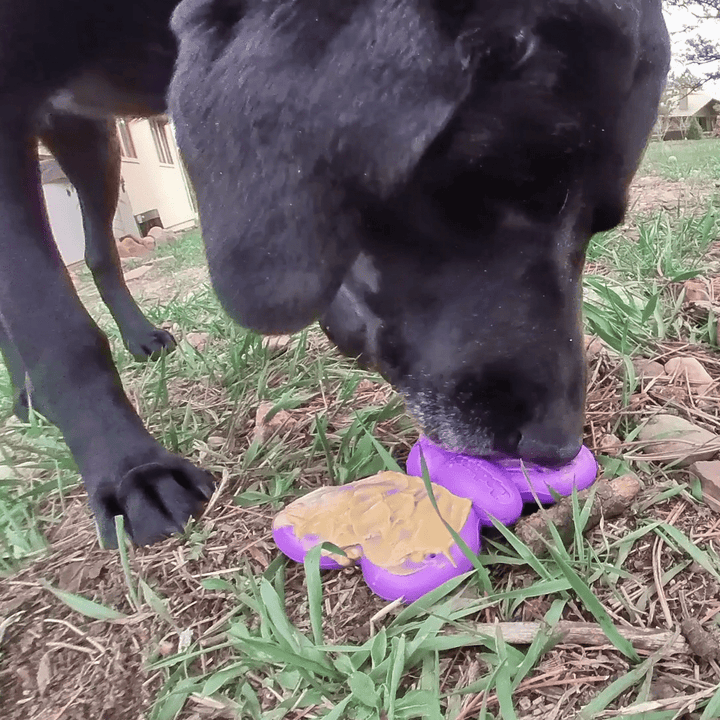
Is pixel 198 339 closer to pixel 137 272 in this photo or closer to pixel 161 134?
pixel 161 134

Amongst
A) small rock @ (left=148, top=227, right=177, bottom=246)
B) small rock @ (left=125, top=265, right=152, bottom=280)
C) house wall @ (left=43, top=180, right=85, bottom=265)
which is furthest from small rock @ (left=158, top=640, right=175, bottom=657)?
small rock @ (left=148, top=227, right=177, bottom=246)

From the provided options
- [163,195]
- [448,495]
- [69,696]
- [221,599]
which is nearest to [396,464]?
[448,495]

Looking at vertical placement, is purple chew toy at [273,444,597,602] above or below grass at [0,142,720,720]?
above

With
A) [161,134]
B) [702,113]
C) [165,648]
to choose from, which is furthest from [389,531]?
[702,113]

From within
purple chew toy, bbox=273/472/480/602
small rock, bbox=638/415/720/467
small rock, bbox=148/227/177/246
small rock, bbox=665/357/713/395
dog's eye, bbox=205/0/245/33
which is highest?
dog's eye, bbox=205/0/245/33

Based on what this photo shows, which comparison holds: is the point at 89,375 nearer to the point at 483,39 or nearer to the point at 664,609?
the point at 483,39

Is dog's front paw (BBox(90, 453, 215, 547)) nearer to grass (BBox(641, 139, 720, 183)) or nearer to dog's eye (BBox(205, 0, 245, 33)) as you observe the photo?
dog's eye (BBox(205, 0, 245, 33))

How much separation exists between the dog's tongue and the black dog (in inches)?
1.3

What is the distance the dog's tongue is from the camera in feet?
2.67

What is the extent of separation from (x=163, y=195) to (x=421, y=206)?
4.90 metres

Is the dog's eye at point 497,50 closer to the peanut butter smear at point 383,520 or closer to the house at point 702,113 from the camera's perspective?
the peanut butter smear at point 383,520

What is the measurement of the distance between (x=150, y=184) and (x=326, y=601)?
5036mm

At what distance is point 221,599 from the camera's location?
2.72ft

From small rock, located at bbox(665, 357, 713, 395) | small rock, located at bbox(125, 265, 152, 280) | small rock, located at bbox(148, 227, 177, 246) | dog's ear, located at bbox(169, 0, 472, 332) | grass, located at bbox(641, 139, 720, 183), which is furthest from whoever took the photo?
small rock, located at bbox(148, 227, 177, 246)
